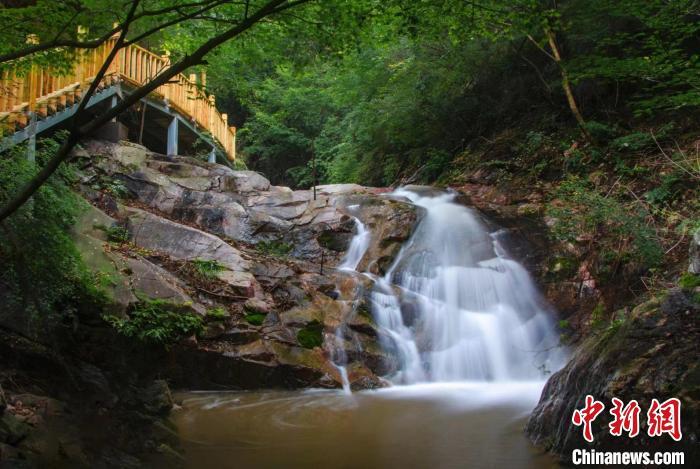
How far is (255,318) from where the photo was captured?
816 cm

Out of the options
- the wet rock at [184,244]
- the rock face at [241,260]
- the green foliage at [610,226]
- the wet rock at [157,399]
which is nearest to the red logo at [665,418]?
the wet rock at [157,399]

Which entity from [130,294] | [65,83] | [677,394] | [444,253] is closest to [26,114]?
[65,83]

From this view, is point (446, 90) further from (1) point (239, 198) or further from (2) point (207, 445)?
(2) point (207, 445)

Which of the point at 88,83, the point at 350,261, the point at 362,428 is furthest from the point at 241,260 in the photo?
the point at 362,428

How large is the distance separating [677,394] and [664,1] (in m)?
8.59

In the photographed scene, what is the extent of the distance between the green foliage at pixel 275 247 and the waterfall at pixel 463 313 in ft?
7.60

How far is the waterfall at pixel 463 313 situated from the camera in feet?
27.8

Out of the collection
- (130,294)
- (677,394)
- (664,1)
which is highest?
(664,1)

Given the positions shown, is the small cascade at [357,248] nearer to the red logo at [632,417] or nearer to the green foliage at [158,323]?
the green foliage at [158,323]

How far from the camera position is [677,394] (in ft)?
12.0

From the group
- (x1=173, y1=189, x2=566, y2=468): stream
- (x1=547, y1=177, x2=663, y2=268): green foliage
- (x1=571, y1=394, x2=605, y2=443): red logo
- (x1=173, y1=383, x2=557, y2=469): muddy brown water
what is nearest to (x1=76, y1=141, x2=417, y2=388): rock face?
(x1=173, y1=189, x2=566, y2=468): stream

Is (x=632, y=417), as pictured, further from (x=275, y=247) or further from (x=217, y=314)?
(x=275, y=247)

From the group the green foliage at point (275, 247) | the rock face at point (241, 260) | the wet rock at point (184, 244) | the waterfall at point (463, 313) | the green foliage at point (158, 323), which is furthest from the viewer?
the green foliage at point (275, 247)

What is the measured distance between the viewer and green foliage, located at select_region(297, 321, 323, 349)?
810 centimetres
